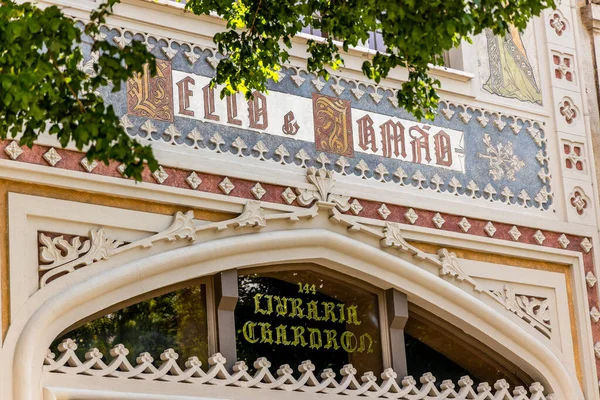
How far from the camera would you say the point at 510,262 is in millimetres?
13602

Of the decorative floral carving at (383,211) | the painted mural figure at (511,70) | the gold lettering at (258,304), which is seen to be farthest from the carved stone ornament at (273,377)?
the painted mural figure at (511,70)

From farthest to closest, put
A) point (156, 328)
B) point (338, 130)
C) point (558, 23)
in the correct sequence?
point (558, 23) < point (338, 130) < point (156, 328)

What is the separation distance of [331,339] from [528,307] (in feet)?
6.63

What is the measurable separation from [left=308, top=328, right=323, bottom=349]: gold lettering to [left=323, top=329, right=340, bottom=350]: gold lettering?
76 mm

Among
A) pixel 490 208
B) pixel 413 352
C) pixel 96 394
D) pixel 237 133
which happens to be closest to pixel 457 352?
pixel 413 352

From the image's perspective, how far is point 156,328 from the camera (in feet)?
Result: 38.0

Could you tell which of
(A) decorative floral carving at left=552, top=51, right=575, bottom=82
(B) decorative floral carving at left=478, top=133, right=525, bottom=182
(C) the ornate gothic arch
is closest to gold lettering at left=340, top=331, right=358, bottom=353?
(C) the ornate gothic arch

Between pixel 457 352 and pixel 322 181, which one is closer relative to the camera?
pixel 322 181

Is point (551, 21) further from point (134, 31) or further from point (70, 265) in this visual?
point (70, 265)

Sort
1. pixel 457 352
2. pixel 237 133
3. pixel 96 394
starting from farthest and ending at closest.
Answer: pixel 457 352
pixel 237 133
pixel 96 394

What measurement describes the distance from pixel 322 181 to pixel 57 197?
8.07ft

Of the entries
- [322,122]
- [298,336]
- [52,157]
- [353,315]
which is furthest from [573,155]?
[52,157]

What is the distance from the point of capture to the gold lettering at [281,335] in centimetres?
1231

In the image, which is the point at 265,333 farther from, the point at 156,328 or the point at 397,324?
the point at 397,324
